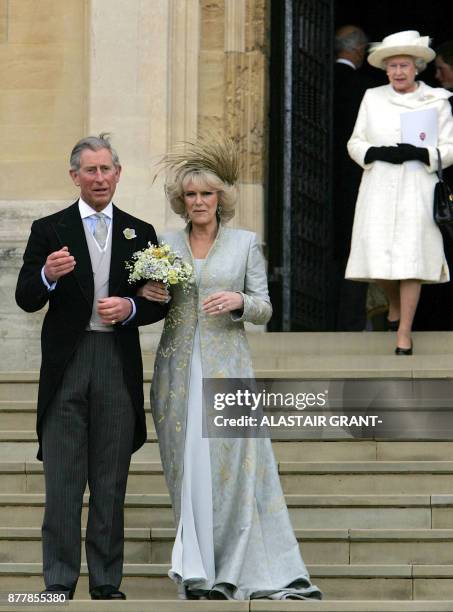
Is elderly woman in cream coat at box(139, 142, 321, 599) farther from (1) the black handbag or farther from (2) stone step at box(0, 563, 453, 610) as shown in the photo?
(1) the black handbag

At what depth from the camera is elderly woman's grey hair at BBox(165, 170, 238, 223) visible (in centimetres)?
811

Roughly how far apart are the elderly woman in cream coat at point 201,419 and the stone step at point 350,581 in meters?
0.42

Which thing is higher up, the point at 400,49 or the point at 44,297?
the point at 400,49

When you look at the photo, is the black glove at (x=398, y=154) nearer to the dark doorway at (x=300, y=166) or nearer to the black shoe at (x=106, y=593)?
the dark doorway at (x=300, y=166)

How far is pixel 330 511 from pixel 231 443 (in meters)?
1.08

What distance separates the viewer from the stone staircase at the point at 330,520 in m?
8.12

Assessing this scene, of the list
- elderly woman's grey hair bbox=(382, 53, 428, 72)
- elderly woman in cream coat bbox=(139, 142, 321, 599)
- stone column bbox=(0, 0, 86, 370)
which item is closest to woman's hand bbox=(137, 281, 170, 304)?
elderly woman in cream coat bbox=(139, 142, 321, 599)

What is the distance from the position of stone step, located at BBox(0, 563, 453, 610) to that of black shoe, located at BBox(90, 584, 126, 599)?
1.56 ft

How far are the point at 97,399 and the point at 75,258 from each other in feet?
1.98

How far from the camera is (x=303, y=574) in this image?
7773 mm

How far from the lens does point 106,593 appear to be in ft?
25.0


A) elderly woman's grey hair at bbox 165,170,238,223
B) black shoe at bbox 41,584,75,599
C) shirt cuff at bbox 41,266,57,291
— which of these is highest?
elderly woman's grey hair at bbox 165,170,238,223

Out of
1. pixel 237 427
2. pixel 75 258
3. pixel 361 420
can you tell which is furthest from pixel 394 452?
pixel 75 258

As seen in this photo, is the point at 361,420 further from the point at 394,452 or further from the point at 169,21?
the point at 169,21
